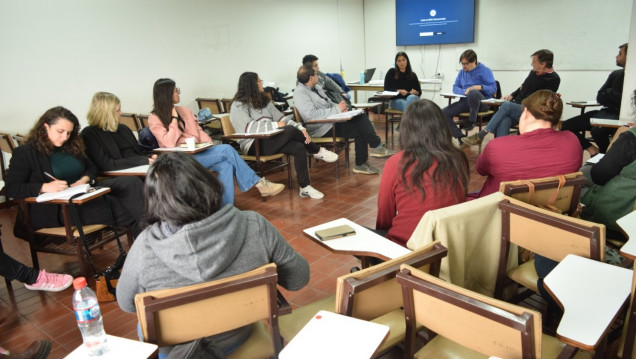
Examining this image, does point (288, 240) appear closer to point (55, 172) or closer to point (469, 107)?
point (55, 172)

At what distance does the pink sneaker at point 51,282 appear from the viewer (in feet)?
9.54

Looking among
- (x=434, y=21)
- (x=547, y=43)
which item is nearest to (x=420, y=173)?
(x=547, y=43)

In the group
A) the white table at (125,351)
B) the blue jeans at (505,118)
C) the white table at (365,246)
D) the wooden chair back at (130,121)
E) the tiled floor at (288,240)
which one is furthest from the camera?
the blue jeans at (505,118)

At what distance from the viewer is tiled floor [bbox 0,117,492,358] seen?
2557 mm

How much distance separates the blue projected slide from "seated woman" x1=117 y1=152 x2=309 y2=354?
7478 mm

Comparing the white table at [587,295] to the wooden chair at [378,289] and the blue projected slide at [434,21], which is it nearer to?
the wooden chair at [378,289]

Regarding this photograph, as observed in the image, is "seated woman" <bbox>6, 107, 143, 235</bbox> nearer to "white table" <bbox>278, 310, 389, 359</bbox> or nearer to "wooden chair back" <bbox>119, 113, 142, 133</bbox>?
"wooden chair back" <bbox>119, 113, 142, 133</bbox>

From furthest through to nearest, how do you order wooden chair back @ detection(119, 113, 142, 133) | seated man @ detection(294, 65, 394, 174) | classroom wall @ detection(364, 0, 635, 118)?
classroom wall @ detection(364, 0, 635, 118) → seated man @ detection(294, 65, 394, 174) → wooden chair back @ detection(119, 113, 142, 133)

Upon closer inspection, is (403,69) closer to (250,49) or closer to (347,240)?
(250,49)

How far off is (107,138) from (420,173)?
8.56 ft

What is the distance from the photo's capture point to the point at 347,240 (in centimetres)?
204

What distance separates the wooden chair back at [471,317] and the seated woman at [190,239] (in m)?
0.54

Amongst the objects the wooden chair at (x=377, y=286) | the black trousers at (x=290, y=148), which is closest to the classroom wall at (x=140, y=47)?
the black trousers at (x=290, y=148)

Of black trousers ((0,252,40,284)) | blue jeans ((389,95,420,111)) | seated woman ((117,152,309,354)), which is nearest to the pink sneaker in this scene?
black trousers ((0,252,40,284))
